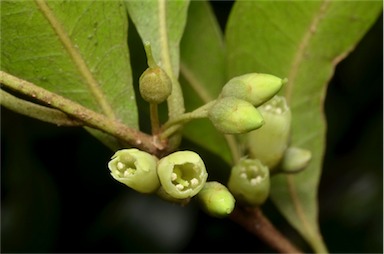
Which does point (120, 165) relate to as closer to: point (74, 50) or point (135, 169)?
point (135, 169)

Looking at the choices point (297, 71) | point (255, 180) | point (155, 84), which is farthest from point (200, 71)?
point (155, 84)

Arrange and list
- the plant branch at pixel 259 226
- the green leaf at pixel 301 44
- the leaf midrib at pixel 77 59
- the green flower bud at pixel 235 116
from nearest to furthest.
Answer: the green flower bud at pixel 235 116
the leaf midrib at pixel 77 59
the plant branch at pixel 259 226
the green leaf at pixel 301 44

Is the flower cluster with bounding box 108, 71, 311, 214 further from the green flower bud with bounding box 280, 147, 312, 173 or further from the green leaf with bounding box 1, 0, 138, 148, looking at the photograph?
the green flower bud with bounding box 280, 147, 312, 173

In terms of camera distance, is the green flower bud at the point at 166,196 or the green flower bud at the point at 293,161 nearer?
the green flower bud at the point at 166,196

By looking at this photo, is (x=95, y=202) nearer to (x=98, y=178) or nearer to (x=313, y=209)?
(x=98, y=178)

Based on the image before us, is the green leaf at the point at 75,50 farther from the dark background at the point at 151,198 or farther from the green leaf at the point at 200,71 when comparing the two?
the dark background at the point at 151,198

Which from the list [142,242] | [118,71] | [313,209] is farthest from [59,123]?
[142,242]

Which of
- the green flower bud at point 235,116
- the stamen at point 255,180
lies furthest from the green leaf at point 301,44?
the green flower bud at point 235,116
